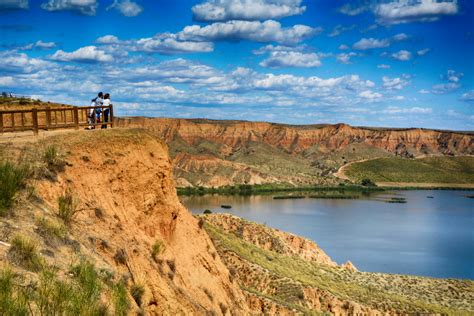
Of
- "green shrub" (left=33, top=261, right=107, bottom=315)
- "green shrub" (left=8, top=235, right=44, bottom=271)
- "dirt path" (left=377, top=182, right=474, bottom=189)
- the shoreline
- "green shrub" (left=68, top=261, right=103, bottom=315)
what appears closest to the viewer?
"green shrub" (left=33, top=261, right=107, bottom=315)

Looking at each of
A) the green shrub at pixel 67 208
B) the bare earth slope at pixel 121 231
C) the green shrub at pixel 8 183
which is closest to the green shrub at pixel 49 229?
the bare earth slope at pixel 121 231

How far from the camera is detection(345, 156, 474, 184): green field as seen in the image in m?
173

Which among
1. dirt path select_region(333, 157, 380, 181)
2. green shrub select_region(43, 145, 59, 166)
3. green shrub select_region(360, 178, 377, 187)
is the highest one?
green shrub select_region(43, 145, 59, 166)

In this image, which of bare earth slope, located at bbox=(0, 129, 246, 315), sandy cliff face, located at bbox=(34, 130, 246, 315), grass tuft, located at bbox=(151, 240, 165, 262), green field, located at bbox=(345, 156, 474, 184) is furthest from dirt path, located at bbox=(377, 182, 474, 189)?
grass tuft, located at bbox=(151, 240, 165, 262)

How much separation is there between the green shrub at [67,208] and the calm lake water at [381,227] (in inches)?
1634

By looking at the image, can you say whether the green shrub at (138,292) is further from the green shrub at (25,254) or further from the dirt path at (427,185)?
the dirt path at (427,185)

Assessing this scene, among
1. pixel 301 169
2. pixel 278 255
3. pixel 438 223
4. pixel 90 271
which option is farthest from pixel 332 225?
pixel 301 169

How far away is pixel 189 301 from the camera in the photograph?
15.5 metres

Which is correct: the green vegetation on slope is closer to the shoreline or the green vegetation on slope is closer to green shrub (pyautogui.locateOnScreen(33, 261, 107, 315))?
green shrub (pyautogui.locateOnScreen(33, 261, 107, 315))

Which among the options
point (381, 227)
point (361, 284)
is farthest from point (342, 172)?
point (361, 284)

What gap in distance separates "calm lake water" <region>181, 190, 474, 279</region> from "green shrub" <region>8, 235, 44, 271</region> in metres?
44.4

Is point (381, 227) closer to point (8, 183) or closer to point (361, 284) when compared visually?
point (361, 284)

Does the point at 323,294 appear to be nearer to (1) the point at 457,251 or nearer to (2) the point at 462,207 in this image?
(1) the point at 457,251

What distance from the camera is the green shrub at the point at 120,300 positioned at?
33.7 ft
